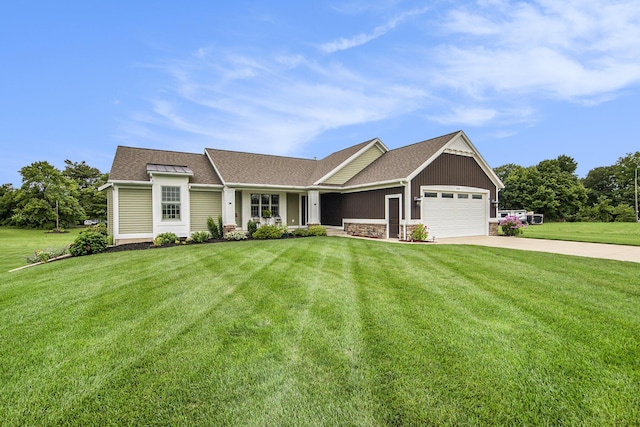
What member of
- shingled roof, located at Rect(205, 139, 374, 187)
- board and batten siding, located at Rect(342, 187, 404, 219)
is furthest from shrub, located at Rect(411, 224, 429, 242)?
shingled roof, located at Rect(205, 139, 374, 187)

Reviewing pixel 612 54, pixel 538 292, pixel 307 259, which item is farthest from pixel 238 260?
pixel 612 54

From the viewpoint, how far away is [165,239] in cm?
1306

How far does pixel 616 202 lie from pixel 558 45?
1689 inches

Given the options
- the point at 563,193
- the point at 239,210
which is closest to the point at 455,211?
the point at 239,210

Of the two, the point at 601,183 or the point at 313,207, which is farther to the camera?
the point at 601,183

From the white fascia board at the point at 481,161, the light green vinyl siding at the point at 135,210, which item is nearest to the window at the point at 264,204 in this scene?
the light green vinyl siding at the point at 135,210

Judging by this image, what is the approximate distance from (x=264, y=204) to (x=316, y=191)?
317 centimetres

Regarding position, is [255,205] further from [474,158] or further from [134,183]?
[474,158]

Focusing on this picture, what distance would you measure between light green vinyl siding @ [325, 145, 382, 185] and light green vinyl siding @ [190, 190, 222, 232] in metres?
6.33

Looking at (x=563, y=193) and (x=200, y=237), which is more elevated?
(x=563, y=193)

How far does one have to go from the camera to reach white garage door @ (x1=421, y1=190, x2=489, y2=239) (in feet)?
47.5

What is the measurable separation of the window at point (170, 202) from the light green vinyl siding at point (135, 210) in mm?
747

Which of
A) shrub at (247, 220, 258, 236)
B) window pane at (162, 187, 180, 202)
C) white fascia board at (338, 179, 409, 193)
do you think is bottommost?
shrub at (247, 220, 258, 236)

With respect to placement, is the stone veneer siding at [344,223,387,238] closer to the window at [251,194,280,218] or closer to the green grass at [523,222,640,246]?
the window at [251,194,280,218]
